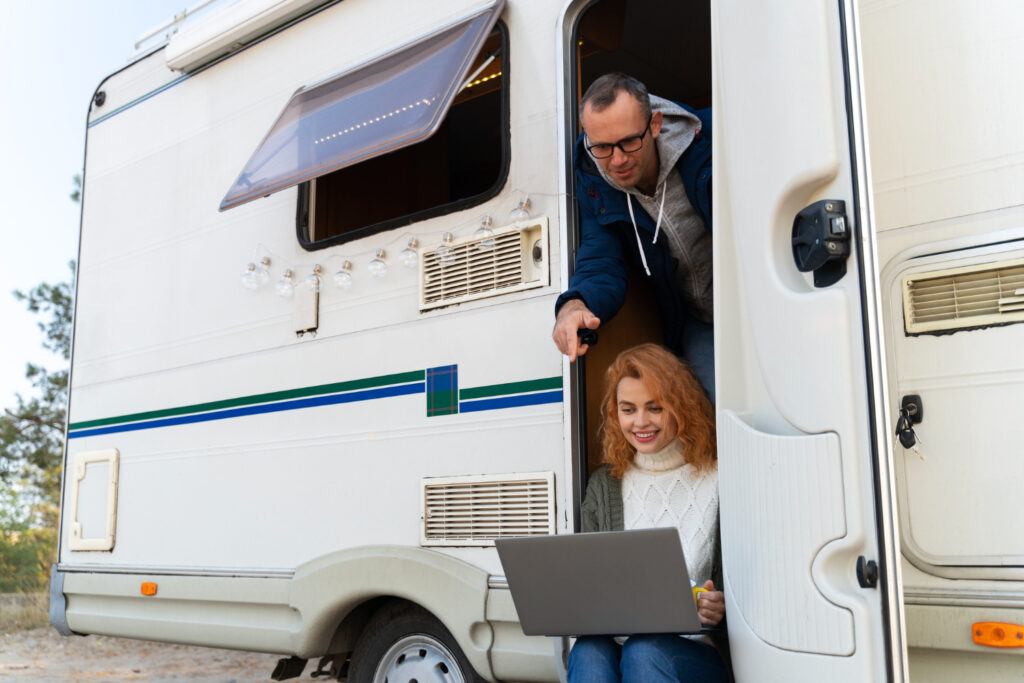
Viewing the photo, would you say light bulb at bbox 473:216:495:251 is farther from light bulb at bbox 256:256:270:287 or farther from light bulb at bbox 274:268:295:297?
light bulb at bbox 256:256:270:287

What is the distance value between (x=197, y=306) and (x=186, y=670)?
139 inches

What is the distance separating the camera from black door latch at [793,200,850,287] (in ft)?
6.60

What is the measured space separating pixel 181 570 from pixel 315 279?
1.29 m

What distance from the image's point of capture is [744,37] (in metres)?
2.24

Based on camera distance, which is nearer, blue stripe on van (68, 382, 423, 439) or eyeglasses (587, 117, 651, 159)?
eyeglasses (587, 117, 651, 159)

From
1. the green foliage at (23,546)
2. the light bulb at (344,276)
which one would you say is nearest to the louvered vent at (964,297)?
the light bulb at (344,276)

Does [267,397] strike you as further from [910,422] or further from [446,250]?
[910,422]

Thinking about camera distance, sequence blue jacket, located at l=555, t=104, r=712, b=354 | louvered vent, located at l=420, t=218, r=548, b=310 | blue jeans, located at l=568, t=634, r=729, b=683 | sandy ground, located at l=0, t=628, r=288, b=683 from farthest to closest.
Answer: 1. sandy ground, located at l=0, t=628, r=288, b=683
2. louvered vent, located at l=420, t=218, r=548, b=310
3. blue jacket, located at l=555, t=104, r=712, b=354
4. blue jeans, located at l=568, t=634, r=729, b=683

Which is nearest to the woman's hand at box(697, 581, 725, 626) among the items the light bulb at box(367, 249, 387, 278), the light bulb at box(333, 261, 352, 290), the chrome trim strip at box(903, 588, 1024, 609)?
the chrome trim strip at box(903, 588, 1024, 609)

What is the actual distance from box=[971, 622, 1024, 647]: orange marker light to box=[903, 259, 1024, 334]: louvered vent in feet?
2.01

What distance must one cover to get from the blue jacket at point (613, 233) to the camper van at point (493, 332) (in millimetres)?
86

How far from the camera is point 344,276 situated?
11.6ft

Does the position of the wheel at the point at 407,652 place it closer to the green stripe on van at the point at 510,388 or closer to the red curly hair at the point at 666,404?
the green stripe on van at the point at 510,388

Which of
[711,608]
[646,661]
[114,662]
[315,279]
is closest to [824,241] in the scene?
[711,608]
